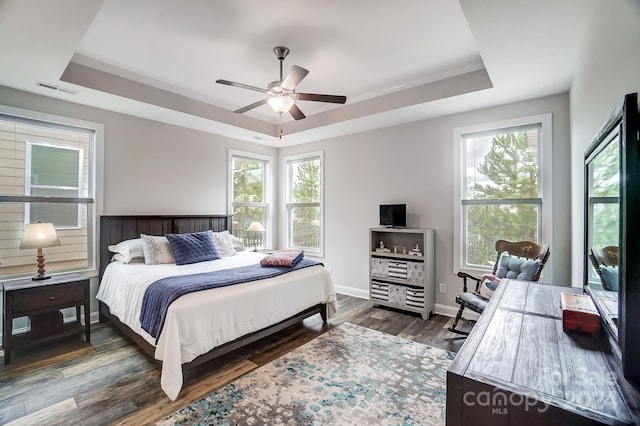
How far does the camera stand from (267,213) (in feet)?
18.4

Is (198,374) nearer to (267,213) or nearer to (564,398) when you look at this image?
(564,398)

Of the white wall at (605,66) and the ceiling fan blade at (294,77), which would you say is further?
the ceiling fan blade at (294,77)

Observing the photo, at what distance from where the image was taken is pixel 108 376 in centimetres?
240

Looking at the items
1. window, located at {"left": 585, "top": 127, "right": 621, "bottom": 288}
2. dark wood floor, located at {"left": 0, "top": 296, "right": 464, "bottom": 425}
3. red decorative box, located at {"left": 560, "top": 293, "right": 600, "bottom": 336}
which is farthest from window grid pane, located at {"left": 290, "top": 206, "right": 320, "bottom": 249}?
red decorative box, located at {"left": 560, "top": 293, "right": 600, "bottom": 336}

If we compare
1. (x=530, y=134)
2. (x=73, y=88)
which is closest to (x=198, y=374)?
(x=73, y=88)

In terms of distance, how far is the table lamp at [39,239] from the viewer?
276cm

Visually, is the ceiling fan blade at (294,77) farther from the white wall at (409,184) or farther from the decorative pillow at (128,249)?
the decorative pillow at (128,249)

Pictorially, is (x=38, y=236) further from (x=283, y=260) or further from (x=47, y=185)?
(x=283, y=260)

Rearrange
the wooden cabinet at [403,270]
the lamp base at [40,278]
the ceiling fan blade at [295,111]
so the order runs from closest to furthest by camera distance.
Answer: the lamp base at [40,278] → the ceiling fan blade at [295,111] → the wooden cabinet at [403,270]

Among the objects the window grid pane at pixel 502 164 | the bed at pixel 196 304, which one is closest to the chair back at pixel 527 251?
the window grid pane at pixel 502 164

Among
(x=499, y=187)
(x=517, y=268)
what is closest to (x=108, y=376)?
(x=517, y=268)

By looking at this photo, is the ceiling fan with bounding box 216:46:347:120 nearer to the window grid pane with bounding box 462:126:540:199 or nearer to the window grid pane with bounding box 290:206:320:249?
the window grid pane with bounding box 462:126:540:199

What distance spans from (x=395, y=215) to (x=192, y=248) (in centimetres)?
271

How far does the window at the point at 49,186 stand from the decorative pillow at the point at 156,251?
66 centimetres
